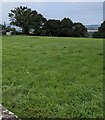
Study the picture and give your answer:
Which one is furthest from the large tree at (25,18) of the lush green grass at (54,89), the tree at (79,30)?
the lush green grass at (54,89)

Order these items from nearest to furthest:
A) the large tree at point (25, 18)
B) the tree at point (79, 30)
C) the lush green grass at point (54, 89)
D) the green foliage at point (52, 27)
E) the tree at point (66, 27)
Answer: the lush green grass at point (54, 89) → the tree at point (79, 30) → the tree at point (66, 27) → the green foliage at point (52, 27) → the large tree at point (25, 18)

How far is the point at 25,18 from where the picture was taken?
36219 mm

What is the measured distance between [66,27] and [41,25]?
14.6ft

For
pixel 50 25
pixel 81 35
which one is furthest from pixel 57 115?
pixel 50 25

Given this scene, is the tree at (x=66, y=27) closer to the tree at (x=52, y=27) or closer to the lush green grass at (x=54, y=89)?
the tree at (x=52, y=27)

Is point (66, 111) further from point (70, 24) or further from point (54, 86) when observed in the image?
point (70, 24)

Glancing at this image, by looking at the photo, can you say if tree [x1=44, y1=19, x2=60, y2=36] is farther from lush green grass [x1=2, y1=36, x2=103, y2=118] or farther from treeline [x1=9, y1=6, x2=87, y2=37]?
lush green grass [x1=2, y1=36, x2=103, y2=118]

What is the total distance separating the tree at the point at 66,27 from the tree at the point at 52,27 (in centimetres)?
54

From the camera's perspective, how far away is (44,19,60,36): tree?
3009cm

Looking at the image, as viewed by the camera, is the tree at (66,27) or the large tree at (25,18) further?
the large tree at (25,18)

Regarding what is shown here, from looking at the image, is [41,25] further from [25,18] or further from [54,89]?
[54,89]

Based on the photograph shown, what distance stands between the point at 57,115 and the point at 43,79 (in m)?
1.78

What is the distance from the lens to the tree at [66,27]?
28.2 meters

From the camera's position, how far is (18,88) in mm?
4621
